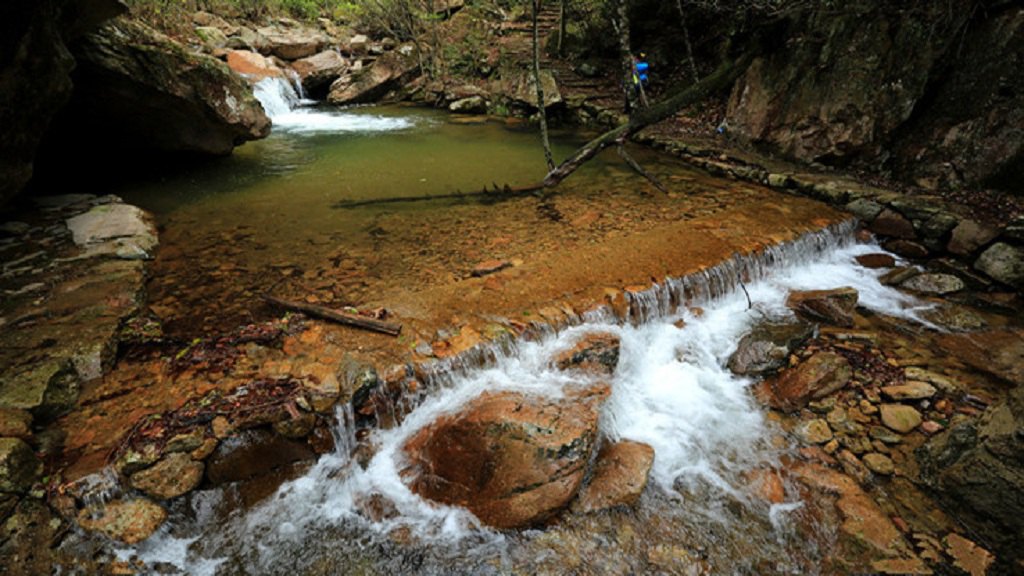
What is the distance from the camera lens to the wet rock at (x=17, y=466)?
262 cm

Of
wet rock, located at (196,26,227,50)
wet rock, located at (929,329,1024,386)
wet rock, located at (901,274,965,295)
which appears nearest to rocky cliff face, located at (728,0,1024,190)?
wet rock, located at (901,274,965,295)

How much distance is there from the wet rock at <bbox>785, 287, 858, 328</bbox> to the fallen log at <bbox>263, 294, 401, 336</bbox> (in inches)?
191

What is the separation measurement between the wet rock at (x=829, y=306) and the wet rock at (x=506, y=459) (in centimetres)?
344

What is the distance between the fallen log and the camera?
14.0ft

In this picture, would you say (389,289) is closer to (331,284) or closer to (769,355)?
(331,284)

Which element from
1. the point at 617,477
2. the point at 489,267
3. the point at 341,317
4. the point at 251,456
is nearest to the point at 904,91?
the point at 489,267

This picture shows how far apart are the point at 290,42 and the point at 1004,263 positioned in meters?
24.8

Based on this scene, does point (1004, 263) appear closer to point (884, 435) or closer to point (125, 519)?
point (884, 435)

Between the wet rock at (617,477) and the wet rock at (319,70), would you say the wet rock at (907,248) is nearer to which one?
the wet rock at (617,477)

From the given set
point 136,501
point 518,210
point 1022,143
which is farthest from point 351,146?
point 1022,143

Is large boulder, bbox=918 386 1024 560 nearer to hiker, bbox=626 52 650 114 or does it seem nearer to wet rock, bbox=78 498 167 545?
wet rock, bbox=78 498 167 545

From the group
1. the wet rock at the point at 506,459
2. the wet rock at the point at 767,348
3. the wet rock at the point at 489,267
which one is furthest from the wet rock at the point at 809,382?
the wet rock at the point at 489,267

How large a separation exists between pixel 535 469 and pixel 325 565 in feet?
5.12

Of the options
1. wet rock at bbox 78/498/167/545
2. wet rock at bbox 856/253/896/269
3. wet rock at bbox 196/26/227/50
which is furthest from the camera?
wet rock at bbox 196/26/227/50
